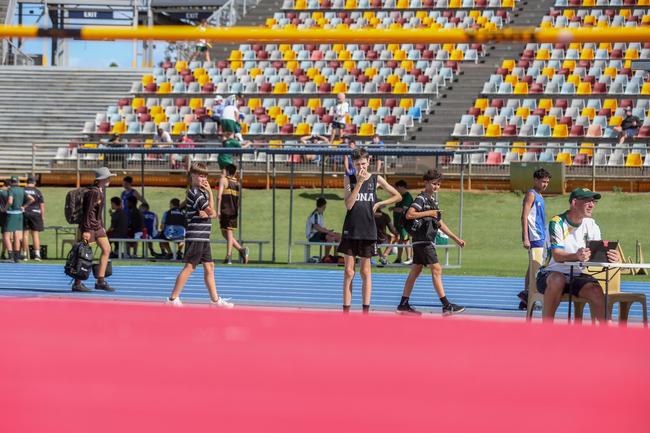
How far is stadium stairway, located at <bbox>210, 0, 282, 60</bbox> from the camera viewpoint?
37.7 metres

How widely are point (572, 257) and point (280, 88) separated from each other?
2501cm

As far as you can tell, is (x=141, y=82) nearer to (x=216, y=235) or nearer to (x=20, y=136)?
(x=20, y=136)

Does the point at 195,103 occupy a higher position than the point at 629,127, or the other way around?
the point at 195,103

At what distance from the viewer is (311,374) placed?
335cm

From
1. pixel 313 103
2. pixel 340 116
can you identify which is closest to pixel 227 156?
pixel 340 116

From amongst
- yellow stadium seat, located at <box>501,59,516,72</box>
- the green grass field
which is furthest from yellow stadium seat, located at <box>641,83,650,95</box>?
the green grass field

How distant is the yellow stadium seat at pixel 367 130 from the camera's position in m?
30.2

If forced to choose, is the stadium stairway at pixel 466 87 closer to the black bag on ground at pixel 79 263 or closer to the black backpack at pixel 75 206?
the black backpack at pixel 75 206

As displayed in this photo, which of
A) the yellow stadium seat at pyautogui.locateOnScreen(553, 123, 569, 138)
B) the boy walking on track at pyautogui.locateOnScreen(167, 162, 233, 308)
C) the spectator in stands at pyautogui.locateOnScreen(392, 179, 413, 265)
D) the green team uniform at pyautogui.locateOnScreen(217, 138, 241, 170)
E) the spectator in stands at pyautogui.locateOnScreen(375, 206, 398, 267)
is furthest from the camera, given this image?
the yellow stadium seat at pyautogui.locateOnScreen(553, 123, 569, 138)

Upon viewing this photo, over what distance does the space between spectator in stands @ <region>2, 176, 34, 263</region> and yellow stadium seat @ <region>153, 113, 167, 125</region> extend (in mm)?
11301

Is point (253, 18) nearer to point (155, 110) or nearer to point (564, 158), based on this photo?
point (155, 110)

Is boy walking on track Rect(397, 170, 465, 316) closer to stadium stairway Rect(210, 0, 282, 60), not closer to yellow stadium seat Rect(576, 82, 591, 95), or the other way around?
yellow stadium seat Rect(576, 82, 591, 95)

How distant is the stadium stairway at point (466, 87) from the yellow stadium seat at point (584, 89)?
272 centimetres

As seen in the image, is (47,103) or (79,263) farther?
(47,103)
